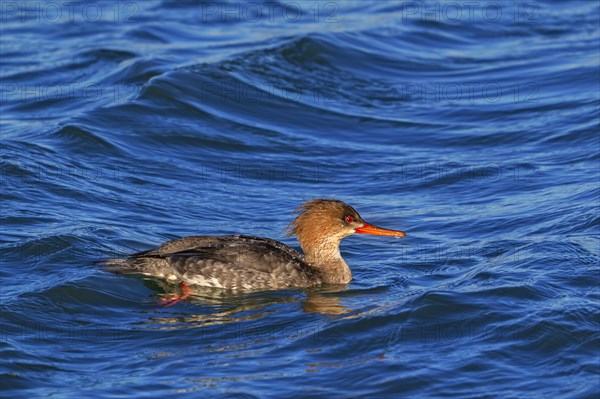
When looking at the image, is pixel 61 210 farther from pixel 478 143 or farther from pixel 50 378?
pixel 478 143

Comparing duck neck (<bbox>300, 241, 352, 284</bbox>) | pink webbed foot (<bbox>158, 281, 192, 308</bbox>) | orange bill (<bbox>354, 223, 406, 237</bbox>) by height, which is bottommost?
pink webbed foot (<bbox>158, 281, 192, 308</bbox>)

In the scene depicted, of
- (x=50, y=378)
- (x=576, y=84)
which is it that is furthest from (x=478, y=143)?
(x=50, y=378)

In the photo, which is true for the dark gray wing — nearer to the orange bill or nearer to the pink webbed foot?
the pink webbed foot

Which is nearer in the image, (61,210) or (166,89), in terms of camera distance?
(61,210)

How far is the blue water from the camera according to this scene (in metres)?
9.89

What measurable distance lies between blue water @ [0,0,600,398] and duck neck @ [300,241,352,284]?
10.6 inches

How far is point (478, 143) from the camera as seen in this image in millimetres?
17375

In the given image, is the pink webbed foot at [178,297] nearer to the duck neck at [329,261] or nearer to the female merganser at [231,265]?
the female merganser at [231,265]

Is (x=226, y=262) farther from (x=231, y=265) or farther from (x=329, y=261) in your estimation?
(x=329, y=261)

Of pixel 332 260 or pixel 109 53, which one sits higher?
pixel 109 53

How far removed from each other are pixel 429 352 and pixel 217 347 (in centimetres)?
185

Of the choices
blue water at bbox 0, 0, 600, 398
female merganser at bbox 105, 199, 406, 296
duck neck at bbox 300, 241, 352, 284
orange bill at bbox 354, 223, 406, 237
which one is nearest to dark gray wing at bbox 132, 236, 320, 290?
female merganser at bbox 105, 199, 406, 296

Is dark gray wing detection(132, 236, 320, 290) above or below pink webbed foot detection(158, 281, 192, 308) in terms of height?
above

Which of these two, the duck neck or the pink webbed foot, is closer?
the pink webbed foot
